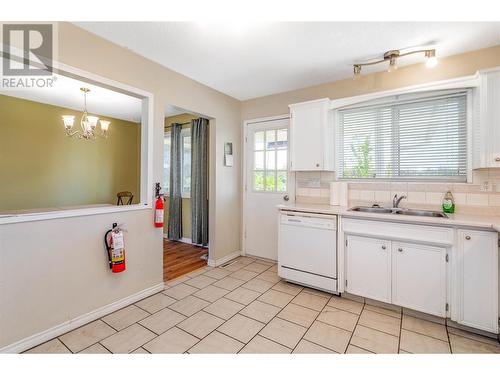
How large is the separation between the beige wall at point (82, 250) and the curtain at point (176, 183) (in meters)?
1.72

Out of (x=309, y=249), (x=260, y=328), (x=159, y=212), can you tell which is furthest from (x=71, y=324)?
(x=309, y=249)

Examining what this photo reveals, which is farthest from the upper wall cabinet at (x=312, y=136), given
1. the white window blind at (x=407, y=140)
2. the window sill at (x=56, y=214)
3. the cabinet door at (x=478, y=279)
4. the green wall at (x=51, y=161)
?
the green wall at (x=51, y=161)

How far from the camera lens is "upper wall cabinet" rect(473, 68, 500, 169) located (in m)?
2.01

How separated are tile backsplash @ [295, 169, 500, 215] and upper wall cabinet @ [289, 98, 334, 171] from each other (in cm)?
30

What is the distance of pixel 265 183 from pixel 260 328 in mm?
2111

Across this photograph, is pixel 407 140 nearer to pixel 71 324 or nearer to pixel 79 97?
pixel 71 324

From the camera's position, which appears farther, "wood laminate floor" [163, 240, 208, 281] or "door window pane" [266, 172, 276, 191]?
"door window pane" [266, 172, 276, 191]

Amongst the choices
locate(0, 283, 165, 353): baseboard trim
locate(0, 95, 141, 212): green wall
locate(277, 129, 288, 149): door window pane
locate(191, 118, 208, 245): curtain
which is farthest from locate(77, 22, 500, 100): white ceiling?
locate(0, 95, 141, 212): green wall

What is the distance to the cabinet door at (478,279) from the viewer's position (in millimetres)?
1774

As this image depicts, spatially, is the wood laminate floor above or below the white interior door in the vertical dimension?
below

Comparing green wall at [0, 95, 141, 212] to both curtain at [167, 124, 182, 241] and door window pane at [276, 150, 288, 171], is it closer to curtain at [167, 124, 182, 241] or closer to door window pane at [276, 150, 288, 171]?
curtain at [167, 124, 182, 241]

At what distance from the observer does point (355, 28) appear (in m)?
1.96
